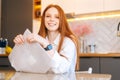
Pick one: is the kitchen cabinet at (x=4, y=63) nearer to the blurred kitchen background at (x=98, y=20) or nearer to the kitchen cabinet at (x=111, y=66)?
the blurred kitchen background at (x=98, y=20)

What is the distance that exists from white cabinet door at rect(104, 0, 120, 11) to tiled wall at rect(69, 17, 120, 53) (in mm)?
273

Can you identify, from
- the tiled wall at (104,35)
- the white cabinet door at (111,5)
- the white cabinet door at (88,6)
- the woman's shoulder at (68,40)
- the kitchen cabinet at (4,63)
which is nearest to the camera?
the woman's shoulder at (68,40)

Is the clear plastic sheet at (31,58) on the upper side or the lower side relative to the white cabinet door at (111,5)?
lower

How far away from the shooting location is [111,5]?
2.88m

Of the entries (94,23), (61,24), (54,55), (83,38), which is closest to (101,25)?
(94,23)

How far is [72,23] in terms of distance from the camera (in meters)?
3.46

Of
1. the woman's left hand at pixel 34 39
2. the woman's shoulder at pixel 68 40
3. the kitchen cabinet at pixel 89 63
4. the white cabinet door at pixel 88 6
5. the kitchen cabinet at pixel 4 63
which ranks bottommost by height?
the kitchen cabinet at pixel 4 63

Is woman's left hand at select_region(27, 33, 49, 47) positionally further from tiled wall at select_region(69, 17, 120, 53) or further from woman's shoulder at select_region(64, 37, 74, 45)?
tiled wall at select_region(69, 17, 120, 53)

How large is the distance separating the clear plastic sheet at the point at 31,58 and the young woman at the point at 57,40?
29 mm

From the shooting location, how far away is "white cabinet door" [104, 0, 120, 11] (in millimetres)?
2836

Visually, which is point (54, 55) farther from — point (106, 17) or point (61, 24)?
point (106, 17)

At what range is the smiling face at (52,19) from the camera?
4.31 feet

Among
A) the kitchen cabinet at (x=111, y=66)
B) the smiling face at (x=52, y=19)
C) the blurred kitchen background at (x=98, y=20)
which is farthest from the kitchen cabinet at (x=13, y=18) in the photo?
the smiling face at (x=52, y=19)

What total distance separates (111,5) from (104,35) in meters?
0.46
